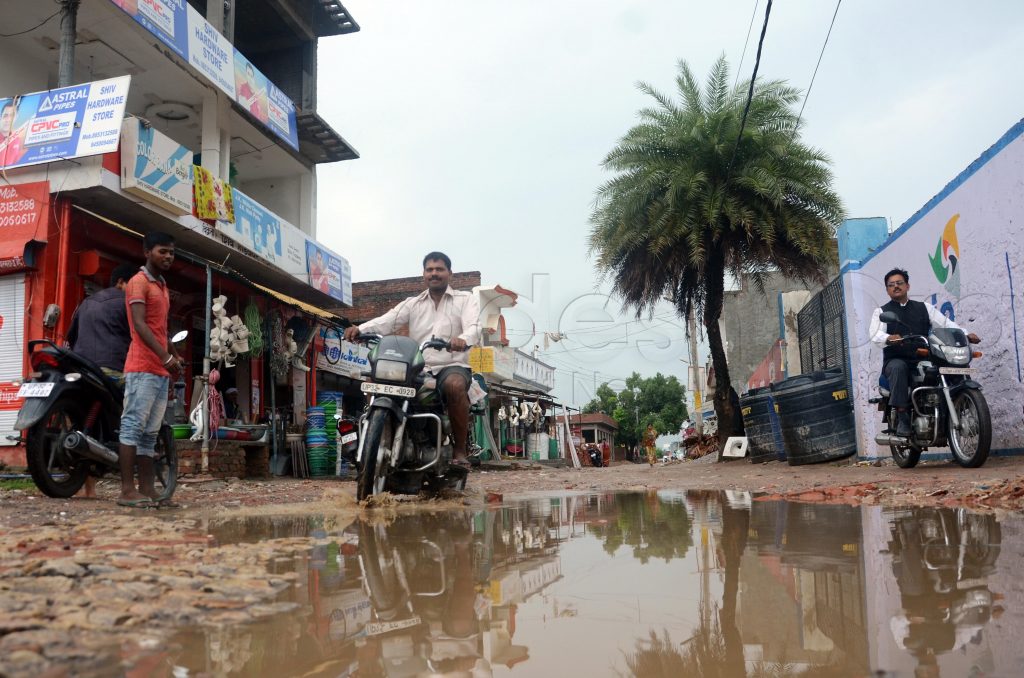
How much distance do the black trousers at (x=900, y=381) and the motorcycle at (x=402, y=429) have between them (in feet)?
13.4

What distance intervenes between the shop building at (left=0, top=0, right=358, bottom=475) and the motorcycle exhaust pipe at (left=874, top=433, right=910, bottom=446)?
20.3 feet

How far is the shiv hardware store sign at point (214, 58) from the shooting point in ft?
41.3

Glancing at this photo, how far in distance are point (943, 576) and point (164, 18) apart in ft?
45.9

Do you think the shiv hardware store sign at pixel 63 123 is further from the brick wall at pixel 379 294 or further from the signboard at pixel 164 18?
the brick wall at pixel 379 294

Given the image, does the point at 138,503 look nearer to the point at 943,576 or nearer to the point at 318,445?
the point at 943,576

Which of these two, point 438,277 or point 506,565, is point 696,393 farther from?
point 506,565

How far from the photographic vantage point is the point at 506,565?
8.87ft

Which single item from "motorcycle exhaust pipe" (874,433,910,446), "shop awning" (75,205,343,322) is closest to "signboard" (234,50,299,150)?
"shop awning" (75,205,343,322)

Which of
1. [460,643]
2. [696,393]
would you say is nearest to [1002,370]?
[460,643]

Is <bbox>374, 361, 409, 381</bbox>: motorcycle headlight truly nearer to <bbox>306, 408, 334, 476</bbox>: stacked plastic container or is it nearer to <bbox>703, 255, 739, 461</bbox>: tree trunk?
<bbox>306, 408, 334, 476</bbox>: stacked plastic container

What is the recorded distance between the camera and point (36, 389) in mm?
5227

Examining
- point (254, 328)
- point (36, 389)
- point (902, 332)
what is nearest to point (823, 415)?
point (902, 332)

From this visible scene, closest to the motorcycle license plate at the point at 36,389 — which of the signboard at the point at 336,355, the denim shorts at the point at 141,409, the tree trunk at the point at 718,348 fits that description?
the denim shorts at the point at 141,409

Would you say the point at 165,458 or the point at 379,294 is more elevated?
the point at 379,294
